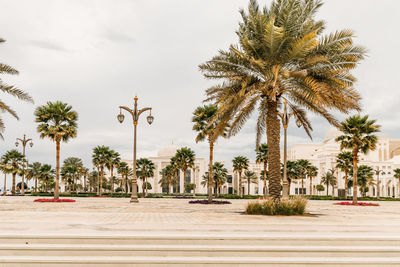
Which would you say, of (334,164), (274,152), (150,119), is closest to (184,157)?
(150,119)

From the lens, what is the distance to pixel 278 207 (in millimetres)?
15000

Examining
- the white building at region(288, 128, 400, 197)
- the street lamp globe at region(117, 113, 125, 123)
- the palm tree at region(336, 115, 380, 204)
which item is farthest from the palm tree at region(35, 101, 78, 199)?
the white building at region(288, 128, 400, 197)

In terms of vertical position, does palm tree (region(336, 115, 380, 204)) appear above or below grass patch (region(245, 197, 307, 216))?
above

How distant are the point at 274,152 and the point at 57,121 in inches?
894

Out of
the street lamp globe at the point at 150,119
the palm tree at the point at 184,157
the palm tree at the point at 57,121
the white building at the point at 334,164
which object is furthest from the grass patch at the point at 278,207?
the white building at the point at 334,164

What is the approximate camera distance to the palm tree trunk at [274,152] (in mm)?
15648

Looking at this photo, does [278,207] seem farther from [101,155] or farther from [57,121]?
[101,155]

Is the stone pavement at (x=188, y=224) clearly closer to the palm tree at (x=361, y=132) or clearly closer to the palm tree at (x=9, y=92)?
the palm tree at (x=9, y=92)

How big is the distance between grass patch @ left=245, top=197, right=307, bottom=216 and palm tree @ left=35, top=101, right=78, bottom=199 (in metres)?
21.2

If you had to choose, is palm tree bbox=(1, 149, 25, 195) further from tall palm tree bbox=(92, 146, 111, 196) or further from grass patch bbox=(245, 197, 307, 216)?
grass patch bbox=(245, 197, 307, 216)

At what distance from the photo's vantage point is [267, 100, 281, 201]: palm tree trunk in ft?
51.3

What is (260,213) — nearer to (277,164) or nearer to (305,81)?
(277,164)

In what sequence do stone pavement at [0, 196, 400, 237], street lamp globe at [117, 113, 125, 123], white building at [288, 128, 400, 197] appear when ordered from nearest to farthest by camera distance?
1. stone pavement at [0, 196, 400, 237]
2. street lamp globe at [117, 113, 125, 123]
3. white building at [288, 128, 400, 197]

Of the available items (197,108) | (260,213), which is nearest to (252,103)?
(260,213)
